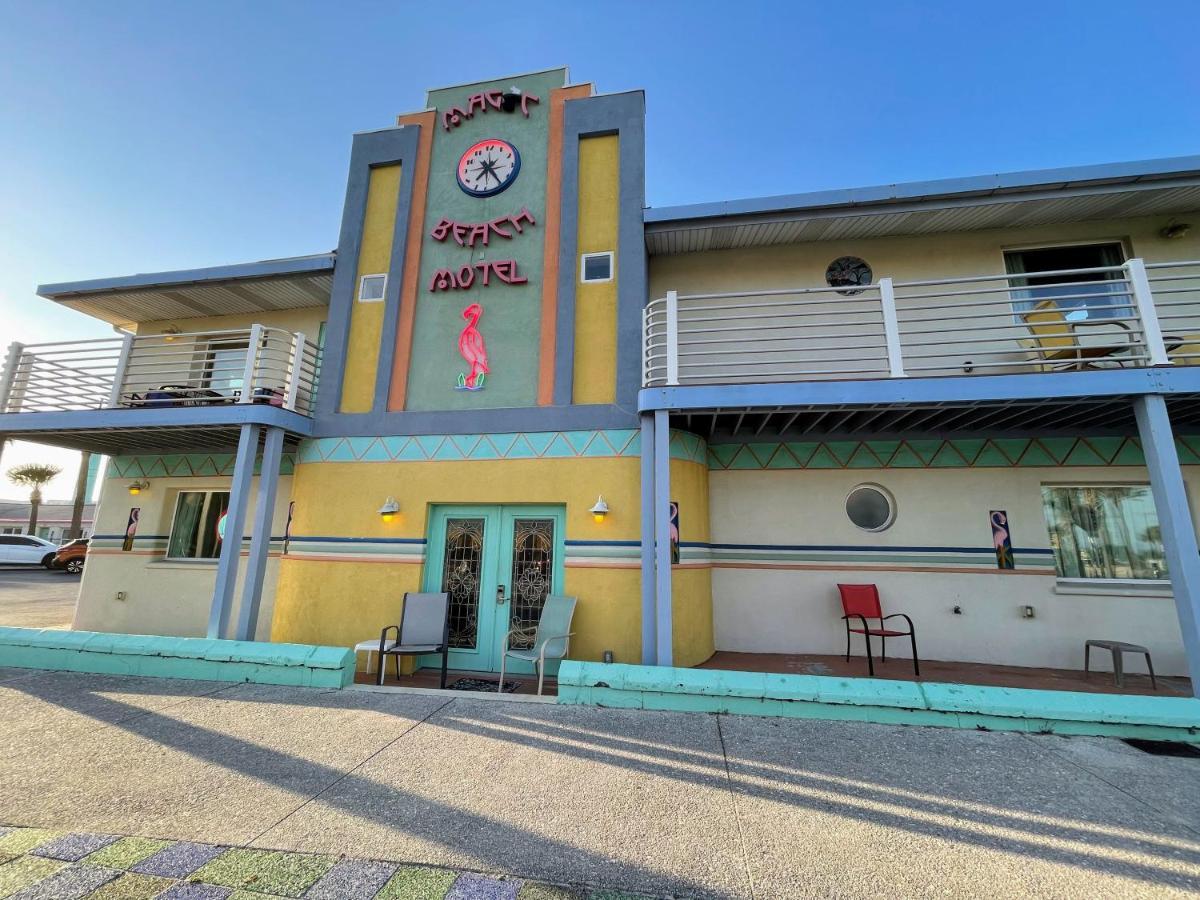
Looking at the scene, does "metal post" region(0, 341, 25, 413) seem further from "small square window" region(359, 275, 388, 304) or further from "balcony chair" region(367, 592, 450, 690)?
"balcony chair" region(367, 592, 450, 690)

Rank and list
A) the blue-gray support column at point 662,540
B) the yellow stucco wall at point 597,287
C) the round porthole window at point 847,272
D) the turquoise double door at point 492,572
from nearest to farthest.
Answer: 1. the blue-gray support column at point 662,540
2. the turquoise double door at point 492,572
3. the yellow stucco wall at point 597,287
4. the round porthole window at point 847,272

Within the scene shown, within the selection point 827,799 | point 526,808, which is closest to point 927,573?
point 827,799

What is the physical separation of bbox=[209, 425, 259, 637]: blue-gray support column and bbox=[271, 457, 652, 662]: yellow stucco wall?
704 mm

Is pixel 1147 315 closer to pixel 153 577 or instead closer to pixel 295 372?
pixel 295 372

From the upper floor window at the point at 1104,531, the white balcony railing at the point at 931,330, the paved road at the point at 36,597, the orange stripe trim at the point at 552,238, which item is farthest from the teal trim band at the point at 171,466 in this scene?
the upper floor window at the point at 1104,531

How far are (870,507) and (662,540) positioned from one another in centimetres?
361

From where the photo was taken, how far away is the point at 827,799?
330cm

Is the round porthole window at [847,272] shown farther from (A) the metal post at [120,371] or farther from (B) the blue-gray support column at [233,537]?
(A) the metal post at [120,371]

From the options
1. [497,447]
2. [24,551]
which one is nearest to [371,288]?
[497,447]

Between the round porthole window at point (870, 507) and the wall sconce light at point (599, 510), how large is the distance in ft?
11.9

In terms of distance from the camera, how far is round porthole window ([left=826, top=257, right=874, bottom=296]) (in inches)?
309

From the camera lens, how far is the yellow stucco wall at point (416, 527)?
256 inches

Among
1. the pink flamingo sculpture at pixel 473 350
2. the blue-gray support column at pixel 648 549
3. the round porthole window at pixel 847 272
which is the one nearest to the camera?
the blue-gray support column at pixel 648 549

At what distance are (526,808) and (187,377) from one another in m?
10.5
